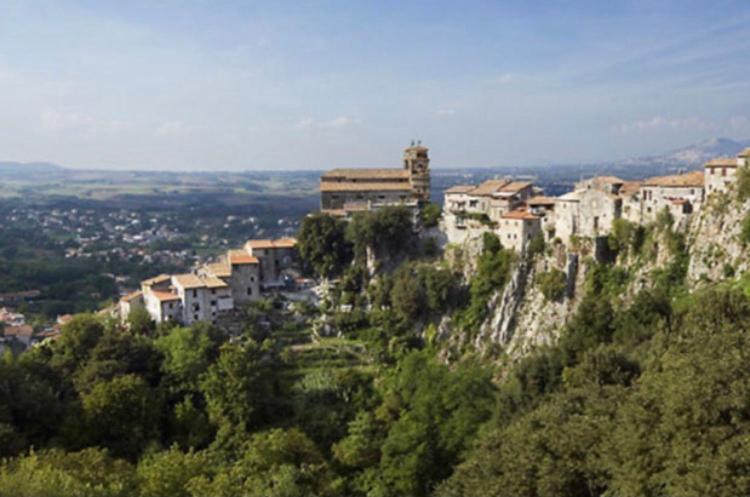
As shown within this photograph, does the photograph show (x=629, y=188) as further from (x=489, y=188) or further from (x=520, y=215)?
(x=489, y=188)

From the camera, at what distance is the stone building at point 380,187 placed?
59000 millimetres

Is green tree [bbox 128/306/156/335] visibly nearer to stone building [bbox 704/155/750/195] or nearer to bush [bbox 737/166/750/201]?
stone building [bbox 704/155/750/195]

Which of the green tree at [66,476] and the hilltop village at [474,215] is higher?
the hilltop village at [474,215]

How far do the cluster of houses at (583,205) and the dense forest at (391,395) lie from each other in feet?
5.21

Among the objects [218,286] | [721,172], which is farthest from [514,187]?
[218,286]

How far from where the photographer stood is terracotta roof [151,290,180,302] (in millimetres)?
44953

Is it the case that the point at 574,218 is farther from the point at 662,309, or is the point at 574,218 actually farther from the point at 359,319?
the point at 359,319

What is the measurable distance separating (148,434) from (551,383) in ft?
66.6

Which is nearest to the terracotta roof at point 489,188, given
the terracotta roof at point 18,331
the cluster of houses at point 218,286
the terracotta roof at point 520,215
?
the terracotta roof at point 520,215

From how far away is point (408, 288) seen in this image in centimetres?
4559

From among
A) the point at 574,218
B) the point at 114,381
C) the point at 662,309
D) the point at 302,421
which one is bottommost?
the point at 302,421

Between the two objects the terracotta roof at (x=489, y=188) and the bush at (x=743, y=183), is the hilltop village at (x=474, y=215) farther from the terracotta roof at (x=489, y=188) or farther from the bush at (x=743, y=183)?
the bush at (x=743, y=183)

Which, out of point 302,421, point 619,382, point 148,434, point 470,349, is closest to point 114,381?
point 148,434

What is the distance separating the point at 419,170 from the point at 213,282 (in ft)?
74.5
